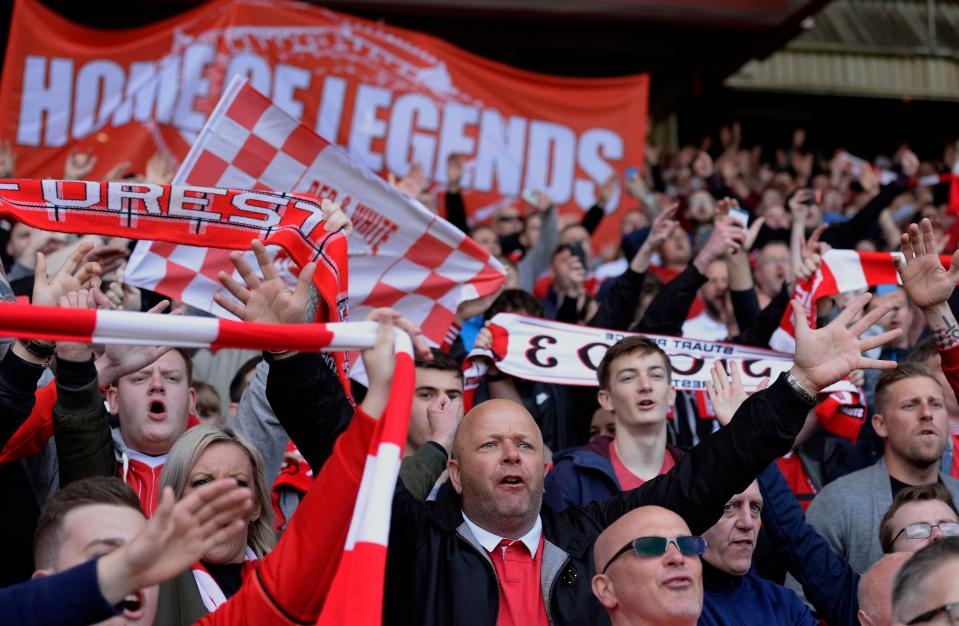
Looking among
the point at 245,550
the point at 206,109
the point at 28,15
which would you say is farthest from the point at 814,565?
the point at 28,15

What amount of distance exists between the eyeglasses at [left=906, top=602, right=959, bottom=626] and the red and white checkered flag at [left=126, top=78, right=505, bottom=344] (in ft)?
11.1

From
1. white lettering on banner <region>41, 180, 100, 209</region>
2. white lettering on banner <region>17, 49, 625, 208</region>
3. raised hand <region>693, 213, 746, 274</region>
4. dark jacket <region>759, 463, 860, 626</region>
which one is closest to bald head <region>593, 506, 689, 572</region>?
dark jacket <region>759, 463, 860, 626</region>

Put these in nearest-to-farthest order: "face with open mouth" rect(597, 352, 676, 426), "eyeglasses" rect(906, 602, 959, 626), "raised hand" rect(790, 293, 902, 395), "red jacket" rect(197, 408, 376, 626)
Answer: "eyeglasses" rect(906, 602, 959, 626) < "red jacket" rect(197, 408, 376, 626) < "raised hand" rect(790, 293, 902, 395) < "face with open mouth" rect(597, 352, 676, 426)

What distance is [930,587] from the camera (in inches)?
104

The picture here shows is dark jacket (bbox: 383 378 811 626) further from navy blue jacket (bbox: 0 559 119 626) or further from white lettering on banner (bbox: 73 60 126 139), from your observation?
white lettering on banner (bbox: 73 60 126 139)

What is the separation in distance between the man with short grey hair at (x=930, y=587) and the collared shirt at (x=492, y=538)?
1177 millimetres

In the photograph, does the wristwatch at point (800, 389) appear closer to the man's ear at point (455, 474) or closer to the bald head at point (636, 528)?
the bald head at point (636, 528)

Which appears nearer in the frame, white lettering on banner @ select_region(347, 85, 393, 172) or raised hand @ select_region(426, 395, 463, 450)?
raised hand @ select_region(426, 395, 463, 450)

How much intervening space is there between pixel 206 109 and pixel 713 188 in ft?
13.4

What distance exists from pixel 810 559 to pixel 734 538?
37 centimetres

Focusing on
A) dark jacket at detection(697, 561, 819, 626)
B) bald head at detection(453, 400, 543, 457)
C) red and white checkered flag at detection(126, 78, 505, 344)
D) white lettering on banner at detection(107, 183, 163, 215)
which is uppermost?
red and white checkered flag at detection(126, 78, 505, 344)

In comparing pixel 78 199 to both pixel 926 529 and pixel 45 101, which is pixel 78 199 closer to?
pixel 926 529

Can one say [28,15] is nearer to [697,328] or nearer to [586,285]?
[586,285]

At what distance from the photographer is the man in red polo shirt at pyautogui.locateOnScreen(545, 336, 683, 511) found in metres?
4.45
